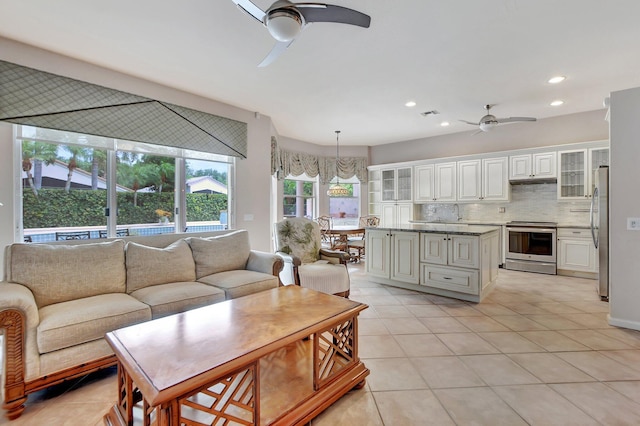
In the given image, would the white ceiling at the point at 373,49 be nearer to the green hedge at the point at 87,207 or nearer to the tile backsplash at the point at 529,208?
the green hedge at the point at 87,207

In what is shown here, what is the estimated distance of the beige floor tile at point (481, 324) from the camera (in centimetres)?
282

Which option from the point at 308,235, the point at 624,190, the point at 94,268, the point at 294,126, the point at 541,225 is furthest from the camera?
the point at 294,126

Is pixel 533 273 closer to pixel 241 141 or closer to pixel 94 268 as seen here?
pixel 241 141

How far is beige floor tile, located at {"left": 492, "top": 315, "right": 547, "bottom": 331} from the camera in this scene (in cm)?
283

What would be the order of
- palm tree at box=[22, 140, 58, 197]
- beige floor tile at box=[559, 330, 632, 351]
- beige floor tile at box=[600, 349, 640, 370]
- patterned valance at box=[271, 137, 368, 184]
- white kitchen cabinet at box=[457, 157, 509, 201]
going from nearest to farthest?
beige floor tile at box=[600, 349, 640, 370] → beige floor tile at box=[559, 330, 632, 351] → palm tree at box=[22, 140, 58, 197] → white kitchen cabinet at box=[457, 157, 509, 201] → patterned valance at box=[271, 137, 368, 184]

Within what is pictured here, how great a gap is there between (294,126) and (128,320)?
4.46m

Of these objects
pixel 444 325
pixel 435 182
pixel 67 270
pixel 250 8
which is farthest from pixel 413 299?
pixel 67 270

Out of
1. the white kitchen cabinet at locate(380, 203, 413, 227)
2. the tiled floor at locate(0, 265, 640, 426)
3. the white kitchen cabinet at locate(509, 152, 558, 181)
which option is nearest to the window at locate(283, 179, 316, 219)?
the white kitchen cabinet at locate(380, 203, 413, 227)

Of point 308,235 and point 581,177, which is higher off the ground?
point 581,177

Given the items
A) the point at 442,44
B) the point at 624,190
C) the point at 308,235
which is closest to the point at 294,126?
the point at 308,235

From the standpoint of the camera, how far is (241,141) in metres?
4.63

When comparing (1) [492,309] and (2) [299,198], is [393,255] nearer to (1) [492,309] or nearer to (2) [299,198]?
(1) [492,309]

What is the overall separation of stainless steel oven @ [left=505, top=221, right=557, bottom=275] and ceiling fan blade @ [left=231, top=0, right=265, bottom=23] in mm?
5374

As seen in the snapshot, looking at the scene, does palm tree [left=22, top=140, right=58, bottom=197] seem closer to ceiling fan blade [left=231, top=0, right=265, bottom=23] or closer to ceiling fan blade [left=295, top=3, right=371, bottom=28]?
ceiling fan blade [left=231, top=0, right=265, bottom=23]
